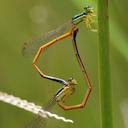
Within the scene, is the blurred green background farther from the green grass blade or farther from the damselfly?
the green grass blade

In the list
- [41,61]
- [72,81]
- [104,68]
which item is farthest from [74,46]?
[41,61]

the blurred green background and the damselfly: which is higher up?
the damselfly

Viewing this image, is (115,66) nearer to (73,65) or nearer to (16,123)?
(73,65)

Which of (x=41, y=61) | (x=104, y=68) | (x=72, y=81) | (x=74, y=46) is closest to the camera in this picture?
(x=104, y=68)

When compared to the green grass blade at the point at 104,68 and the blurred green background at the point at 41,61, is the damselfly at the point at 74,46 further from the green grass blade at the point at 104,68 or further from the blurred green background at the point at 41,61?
the blurred green background at the point at 41,61

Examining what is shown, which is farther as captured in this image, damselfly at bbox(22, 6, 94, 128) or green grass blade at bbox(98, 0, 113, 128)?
damselfly at bbox(22, 6, 94, 128)

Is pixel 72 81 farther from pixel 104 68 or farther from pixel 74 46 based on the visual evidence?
pixel 104 68

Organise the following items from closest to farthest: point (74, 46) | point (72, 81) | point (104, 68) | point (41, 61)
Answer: point (104, 68) < point (72, 81) < point (74, 46) < point (41, 61)

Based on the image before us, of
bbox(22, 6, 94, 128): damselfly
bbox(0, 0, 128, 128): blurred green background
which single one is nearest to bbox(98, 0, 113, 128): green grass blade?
bbox(22, 6, 94, 128): damselfly

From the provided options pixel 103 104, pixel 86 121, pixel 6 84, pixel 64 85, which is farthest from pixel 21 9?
pixel 103 104
